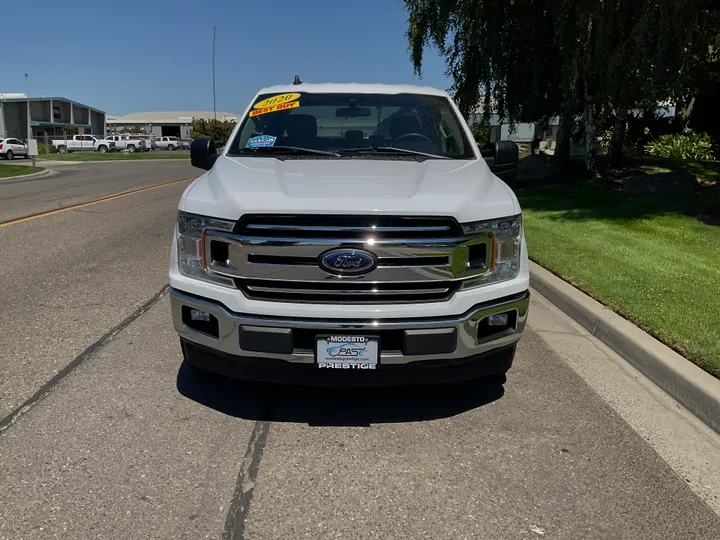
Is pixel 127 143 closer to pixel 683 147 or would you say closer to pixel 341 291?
pixel 683 147

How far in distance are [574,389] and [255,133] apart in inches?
120

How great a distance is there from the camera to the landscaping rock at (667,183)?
12.8 m

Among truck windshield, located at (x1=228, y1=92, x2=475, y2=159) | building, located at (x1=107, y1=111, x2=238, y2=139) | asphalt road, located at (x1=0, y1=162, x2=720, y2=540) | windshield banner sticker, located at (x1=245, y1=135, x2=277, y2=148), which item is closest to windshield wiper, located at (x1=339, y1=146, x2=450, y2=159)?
truck windshield, located at (x1=228, y1=92, x2=475, y2=159)

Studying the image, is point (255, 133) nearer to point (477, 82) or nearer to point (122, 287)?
point (122, 287)

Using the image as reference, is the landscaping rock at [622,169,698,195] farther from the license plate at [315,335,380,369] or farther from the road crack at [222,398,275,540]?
the road crack at [222,398,275,540]

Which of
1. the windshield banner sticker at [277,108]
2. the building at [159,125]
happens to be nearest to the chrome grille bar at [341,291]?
the windshield banner sticker at [277,108]

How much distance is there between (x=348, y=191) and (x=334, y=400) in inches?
53.3

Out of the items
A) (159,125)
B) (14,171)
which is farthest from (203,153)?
(159,125)

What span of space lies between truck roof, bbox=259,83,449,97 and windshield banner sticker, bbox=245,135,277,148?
0.78 m

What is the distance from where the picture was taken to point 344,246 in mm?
3367

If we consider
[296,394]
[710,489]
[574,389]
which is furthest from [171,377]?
[710,489]

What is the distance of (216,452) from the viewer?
3357 millimetres

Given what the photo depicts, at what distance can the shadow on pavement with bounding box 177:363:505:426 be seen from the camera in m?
3.81

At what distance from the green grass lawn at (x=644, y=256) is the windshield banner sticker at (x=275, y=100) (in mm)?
3250
